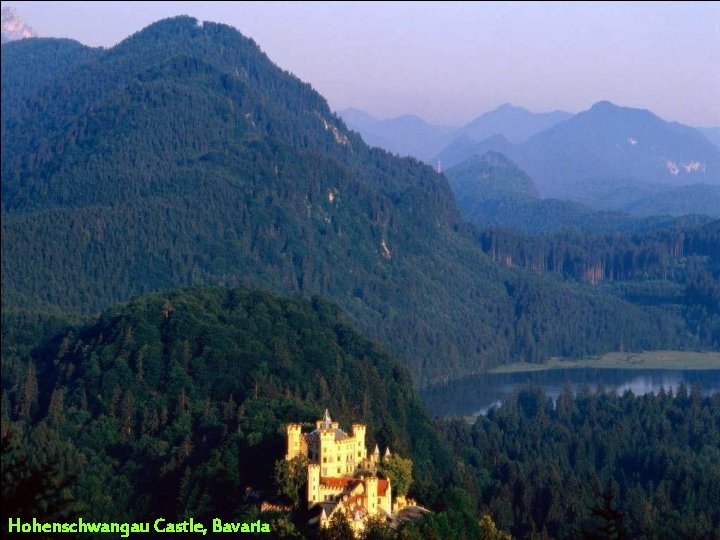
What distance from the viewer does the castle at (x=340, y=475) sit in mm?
44094

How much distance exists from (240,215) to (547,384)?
108ft

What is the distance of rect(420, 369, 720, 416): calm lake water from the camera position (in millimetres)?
98375

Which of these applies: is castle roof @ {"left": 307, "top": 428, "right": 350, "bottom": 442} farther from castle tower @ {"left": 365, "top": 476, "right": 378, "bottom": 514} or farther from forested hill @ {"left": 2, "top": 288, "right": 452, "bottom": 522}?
castle tower @ {"left": 365, "top": 476, "right": 378, "bottom": 514}

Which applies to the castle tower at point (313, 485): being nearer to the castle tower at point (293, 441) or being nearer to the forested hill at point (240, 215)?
the castle tower at point (293, 441)

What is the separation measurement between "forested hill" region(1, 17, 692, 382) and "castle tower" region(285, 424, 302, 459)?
161ft

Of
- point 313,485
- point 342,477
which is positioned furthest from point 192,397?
point 313,485

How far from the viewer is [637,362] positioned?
12531 centimetres

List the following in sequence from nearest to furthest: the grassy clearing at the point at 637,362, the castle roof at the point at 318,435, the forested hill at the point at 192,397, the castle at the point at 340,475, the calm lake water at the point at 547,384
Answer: the castle at the point at 340,475
the castle roof at the point at 318,435
the forested hill at the point at 192,397
the calm lake water at the point at 547,384
the grassy clearing at the point at 637,362

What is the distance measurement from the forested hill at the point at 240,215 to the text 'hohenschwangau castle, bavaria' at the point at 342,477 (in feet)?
163

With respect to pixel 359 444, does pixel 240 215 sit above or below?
above

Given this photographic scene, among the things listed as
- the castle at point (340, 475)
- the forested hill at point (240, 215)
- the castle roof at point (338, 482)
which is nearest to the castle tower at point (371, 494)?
the castle at point (340, 475)

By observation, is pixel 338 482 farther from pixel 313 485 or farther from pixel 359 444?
pixel 359 444

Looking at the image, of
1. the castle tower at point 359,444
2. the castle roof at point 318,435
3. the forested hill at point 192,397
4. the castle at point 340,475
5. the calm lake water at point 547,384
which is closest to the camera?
the castle at point 340,475

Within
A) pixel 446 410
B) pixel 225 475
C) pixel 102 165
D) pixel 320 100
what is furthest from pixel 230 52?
pixel 225 475
